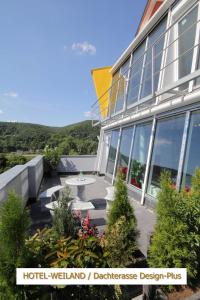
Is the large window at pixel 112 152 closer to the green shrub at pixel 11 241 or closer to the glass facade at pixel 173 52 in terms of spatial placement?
the glass facade at pixel 173 52

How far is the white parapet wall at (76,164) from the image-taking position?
14959mm

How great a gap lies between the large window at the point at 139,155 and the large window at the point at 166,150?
0.68 m

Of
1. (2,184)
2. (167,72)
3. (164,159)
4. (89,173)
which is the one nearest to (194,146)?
(164,159)

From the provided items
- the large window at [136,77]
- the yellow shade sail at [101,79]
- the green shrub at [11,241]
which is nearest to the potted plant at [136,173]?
the large window at [136,77]

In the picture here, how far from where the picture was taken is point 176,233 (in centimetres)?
246

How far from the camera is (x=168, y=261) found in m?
2.47

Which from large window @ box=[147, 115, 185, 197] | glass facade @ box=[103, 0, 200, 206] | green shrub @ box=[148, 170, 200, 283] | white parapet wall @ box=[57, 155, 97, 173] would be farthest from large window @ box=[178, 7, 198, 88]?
white parapet wall @ box=[57, 155, 97, 173]

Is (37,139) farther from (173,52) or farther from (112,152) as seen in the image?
(173,52)

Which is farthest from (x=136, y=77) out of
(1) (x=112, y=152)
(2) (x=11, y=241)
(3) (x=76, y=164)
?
(2) (x=11, y=241)

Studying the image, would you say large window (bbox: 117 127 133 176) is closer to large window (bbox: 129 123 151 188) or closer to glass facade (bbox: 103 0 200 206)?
glass facade (bbox: 103 0 200 206)

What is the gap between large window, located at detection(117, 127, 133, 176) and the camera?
9562mm

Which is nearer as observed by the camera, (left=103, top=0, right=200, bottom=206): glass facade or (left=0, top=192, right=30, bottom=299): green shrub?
(left=0, top=192, right=30, bottom=299): green shrub

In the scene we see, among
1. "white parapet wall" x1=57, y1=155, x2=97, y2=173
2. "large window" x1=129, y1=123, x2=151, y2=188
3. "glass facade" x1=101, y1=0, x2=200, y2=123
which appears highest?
"glass facade" x1=101, y1=0, x2=200, y2=123

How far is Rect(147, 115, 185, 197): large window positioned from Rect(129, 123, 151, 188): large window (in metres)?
0.68
